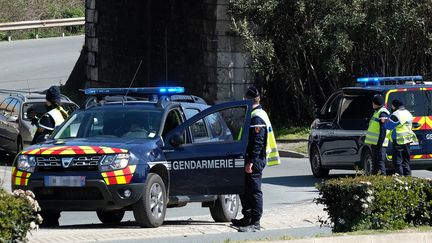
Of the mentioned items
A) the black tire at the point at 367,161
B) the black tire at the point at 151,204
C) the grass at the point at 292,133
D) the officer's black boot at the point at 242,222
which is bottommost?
the grass at the point at 292,133

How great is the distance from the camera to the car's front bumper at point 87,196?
531 inches

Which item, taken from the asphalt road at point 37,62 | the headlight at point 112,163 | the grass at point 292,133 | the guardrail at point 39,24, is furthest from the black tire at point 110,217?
the guardrail at point 39,24

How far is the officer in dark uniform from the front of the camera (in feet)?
43.7

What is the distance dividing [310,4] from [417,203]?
18218 millimetres

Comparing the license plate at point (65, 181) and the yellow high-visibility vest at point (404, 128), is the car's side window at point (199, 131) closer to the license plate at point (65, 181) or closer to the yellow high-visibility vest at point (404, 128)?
the license plate at point (65, 181)

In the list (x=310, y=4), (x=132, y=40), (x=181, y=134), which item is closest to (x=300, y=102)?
(x=310, y=4)

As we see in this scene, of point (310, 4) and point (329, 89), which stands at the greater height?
point (310, 4)

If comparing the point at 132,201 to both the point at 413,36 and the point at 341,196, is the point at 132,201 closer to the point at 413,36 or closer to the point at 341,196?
the point at 341,196

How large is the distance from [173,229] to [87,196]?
3.55 feet

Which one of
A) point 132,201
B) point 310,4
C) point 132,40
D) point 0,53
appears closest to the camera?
point 132,201

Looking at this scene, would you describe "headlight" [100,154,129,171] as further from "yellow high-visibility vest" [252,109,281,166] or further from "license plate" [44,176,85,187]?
"yellow high-visibility vest" [252,109,281,166]

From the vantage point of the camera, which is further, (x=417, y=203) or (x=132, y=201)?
(x=132, y=201)

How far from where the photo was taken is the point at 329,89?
3186 cm

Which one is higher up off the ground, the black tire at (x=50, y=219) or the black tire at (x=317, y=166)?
the black tire at (x=50, y=219)
